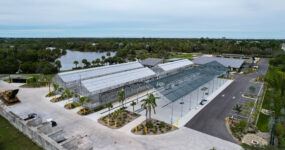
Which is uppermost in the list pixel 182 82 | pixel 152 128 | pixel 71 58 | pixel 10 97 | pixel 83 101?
pixel 71 58

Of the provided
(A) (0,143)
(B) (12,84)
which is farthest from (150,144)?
(B) (12,84)

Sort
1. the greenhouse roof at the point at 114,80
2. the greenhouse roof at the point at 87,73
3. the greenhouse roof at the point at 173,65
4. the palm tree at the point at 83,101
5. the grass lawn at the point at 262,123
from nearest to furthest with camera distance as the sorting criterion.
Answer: the grass lawn at the point at 262,123, the palm tree at the point at 83,101, the greenhouse roof at the point at 114,80, the greenhouse roof at the point at 87,73, the greenhouse roof at the point at 173,65

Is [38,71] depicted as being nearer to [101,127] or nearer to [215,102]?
[101,127]

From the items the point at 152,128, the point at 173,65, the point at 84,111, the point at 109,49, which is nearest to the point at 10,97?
the point at 84,111

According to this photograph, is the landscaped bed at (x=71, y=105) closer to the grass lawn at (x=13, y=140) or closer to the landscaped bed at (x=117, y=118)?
the landscaped bed at (x=117, y=118)

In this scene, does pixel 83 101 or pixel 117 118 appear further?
pixel 83 101

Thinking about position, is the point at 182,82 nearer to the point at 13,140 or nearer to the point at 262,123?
the point at 262,123

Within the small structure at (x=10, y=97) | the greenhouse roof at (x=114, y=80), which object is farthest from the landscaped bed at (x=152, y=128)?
the small structure at (x=10, y=97)
